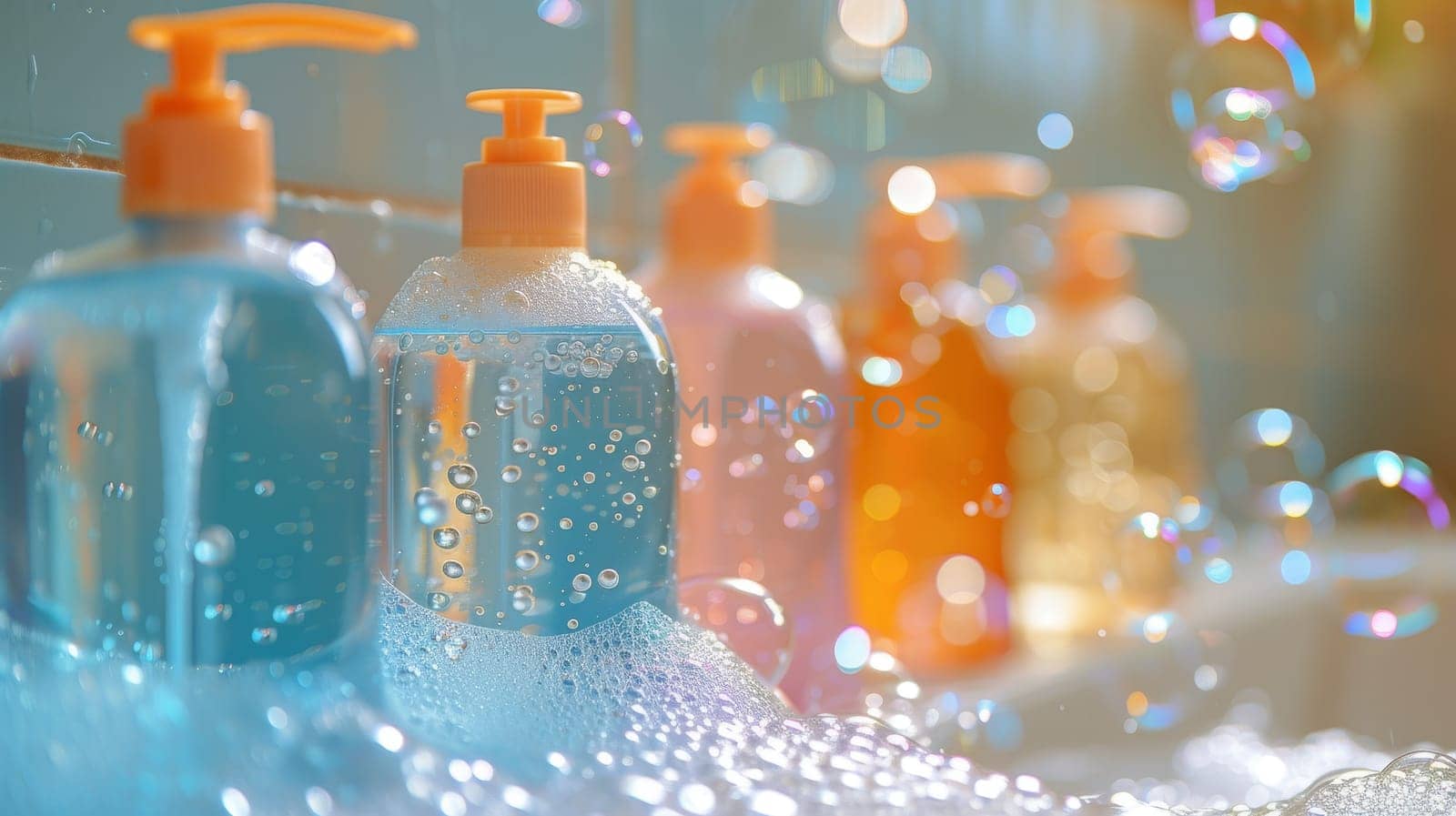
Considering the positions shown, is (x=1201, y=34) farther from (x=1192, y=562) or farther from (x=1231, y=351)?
(x=1231, y=351)

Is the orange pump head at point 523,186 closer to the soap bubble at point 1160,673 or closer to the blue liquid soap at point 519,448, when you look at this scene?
the blue liquid soap at point 519,448

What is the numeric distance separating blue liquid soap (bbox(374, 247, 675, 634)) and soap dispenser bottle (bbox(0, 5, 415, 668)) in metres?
0.04

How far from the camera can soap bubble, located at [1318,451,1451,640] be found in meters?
0.97

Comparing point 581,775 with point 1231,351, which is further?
point 1231,351

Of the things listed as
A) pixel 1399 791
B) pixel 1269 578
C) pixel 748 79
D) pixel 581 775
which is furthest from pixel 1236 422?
pixel 581 775

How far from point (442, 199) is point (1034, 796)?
14.7 inches

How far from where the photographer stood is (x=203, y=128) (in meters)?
0.45

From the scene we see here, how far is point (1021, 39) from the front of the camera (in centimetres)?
106

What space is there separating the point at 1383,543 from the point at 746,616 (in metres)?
0.86

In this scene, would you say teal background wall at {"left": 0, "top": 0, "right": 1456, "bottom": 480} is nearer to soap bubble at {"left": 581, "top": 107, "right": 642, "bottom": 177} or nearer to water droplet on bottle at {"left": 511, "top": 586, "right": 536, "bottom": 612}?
soap bubble at {"left": 581, "top": 107, "right": 642, "bottom": 177}

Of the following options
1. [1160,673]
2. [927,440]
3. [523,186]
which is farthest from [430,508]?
[1160,673]

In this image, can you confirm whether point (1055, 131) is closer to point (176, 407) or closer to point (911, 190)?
point (911, 190)

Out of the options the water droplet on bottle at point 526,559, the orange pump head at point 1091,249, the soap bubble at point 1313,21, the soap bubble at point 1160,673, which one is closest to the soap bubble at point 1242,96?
the soap bubble at point 1313,21

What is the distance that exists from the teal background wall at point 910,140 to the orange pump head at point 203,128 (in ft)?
0.12
